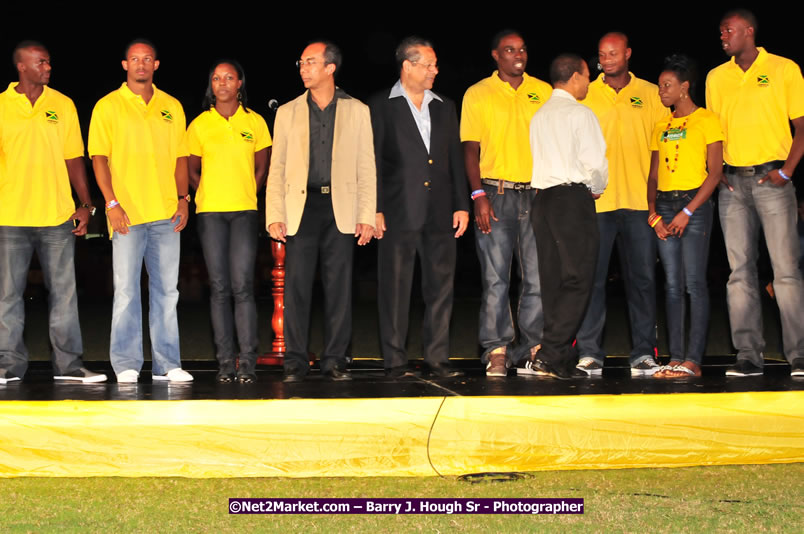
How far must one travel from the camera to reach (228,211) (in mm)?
4957

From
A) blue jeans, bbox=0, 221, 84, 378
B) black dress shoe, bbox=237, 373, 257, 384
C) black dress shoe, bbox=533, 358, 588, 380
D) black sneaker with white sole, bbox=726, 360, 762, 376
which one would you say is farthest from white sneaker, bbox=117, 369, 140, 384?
black sneaker with white sole, bbox=726, 360, 762, 376

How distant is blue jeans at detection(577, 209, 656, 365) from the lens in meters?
5.34

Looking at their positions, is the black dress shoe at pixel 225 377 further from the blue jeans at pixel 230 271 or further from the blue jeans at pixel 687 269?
the blue jeans at pixel 687 269

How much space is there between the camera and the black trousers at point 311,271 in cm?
489

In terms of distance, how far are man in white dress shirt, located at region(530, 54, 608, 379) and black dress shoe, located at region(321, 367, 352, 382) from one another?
0.97 meters

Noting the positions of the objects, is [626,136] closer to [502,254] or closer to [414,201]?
[502,254]

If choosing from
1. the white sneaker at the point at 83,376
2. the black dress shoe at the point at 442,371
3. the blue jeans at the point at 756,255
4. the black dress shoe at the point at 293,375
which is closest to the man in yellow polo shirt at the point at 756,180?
the blue jeans at the point at 756,255

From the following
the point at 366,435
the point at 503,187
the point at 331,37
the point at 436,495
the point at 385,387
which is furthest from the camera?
the point at 331,37

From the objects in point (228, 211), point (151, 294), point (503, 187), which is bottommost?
point (151, 294)

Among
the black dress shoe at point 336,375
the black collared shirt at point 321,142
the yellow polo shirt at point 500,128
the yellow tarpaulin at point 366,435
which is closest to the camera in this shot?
the yellow tarpaulin at point 366,435

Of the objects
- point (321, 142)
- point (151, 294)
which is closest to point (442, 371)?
point (321, 142)

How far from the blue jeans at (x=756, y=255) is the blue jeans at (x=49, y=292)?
11.3ft

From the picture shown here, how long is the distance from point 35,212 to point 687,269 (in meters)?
3.45

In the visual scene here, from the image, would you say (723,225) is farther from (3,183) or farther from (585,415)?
(3,183)
